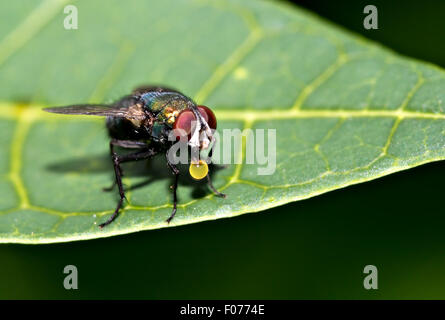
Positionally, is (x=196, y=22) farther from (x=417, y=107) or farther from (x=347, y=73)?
(x=417, y=107)

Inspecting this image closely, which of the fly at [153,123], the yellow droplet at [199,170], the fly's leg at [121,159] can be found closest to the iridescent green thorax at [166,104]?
the fly at [153,123]

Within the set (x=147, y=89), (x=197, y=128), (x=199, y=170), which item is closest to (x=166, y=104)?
(x=147, y=89)

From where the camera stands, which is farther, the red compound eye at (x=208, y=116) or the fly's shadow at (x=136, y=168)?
the fly's shadow at (x=136, y=168)

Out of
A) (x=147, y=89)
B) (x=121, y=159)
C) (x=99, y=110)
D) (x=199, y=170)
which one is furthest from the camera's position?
(x=147, y=89)

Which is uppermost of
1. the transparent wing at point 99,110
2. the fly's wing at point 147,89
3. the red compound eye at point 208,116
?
the fly's wing at point 147,89

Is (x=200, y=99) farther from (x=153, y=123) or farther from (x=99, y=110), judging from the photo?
(x=99, y=110)

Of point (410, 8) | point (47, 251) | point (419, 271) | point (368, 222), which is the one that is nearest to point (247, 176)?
point (368, 222)

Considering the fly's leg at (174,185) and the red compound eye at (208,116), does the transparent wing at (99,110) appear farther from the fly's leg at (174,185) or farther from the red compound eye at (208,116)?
the red compound eye at (208,116)
